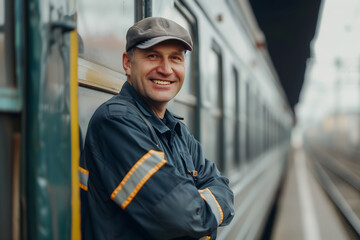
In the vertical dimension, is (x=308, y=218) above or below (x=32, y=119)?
below

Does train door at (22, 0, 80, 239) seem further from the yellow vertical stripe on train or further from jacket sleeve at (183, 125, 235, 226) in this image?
jacket sleeve at (183, 125, 235, 226)

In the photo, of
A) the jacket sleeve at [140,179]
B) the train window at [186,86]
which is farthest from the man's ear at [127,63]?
the train window at [186,86]

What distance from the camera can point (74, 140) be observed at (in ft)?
3.76

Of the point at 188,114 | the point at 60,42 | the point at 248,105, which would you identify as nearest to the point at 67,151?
the point at 60,42

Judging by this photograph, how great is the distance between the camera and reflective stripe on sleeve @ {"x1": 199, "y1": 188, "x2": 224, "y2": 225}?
4.23 feet

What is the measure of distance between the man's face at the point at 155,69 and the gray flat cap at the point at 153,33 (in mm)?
37

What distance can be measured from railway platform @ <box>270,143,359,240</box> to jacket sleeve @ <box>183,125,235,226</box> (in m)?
6.41

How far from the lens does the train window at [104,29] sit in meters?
1.28

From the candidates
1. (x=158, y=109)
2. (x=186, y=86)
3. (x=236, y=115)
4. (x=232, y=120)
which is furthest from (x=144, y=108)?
(x=236, y=115)

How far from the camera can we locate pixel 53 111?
1.05 meters

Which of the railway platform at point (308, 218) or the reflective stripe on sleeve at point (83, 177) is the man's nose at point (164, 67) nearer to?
the reflective stripe on sleeve at point (83, 177)

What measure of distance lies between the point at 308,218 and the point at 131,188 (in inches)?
362

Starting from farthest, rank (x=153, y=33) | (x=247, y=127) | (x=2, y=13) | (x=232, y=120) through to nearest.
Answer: (x=247, y=127) → (x=232, y=120) → (x=153, y=33) → (x=2, y=13)

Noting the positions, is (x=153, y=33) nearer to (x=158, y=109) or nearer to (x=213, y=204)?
(x=158, y=109)
